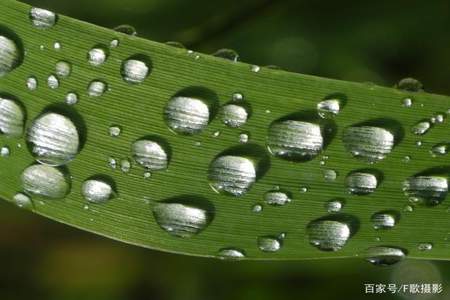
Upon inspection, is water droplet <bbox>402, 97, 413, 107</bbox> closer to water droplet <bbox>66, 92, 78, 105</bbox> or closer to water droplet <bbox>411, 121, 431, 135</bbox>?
water droplet <bbox>411, 121, 431, 135</bbox>

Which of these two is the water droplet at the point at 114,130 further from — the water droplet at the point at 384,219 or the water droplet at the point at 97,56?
the water droplet at the point at 384,219

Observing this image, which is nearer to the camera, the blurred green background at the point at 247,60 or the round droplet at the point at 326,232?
the round droplet at the point at 326,232

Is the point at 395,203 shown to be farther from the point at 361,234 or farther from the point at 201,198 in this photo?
the point at 201,198

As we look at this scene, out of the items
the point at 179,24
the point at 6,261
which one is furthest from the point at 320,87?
the point at 6,261

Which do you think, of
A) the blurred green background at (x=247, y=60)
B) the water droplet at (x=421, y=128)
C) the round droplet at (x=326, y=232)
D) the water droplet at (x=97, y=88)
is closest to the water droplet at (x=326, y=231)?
the round droplet at (x=326, y=232)

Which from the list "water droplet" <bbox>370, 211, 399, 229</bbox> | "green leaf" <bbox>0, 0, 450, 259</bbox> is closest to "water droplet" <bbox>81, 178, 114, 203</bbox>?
"green leaf" <bbox>0, 0, 450, 259</bbox>

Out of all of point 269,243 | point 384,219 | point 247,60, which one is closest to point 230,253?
point 269,243
